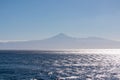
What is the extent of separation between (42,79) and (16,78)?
7.06 metres

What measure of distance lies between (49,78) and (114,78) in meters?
17.0

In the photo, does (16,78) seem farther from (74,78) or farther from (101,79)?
(101,79)

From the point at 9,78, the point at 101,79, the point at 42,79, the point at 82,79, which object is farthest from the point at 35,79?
the point at 101,79

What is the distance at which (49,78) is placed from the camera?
68375mm

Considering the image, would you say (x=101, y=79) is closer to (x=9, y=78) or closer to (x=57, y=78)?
(x=57, y=78)

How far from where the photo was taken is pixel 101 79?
67.9 metres

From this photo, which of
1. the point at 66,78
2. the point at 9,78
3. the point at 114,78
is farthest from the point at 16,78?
the point at 114,78

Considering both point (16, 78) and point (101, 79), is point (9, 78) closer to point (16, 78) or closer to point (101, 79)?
point (16, 78)

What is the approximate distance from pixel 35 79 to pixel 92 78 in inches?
590

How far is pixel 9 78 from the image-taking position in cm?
6850

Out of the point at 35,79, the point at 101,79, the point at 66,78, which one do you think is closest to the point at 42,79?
the point at 35,79

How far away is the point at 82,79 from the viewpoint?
67.4 meters

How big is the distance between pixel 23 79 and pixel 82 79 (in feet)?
48.6

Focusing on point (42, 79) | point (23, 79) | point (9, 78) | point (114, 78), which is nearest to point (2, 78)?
point (9, 78)
